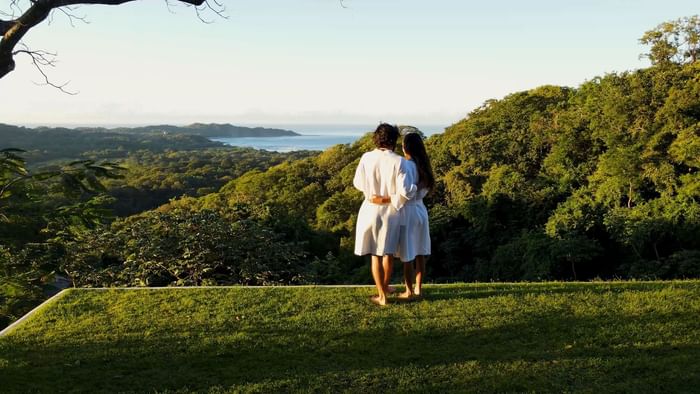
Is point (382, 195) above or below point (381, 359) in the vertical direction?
above

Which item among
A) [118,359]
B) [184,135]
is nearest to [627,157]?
[118,359]

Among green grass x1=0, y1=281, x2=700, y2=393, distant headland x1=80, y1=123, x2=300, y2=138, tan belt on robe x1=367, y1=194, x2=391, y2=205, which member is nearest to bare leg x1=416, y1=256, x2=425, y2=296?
green grass x1=0, y1=281, x2=700, y2=393

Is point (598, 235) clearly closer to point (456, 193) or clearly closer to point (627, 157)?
point (627, 157)

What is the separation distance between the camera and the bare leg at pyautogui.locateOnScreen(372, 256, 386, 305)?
559 cm

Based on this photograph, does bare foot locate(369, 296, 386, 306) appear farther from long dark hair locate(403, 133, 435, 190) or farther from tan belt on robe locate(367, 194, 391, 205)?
long dark hair locate(403, 133, 435, 190)

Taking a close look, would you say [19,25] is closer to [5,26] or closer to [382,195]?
[5,26]

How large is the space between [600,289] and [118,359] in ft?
15.7

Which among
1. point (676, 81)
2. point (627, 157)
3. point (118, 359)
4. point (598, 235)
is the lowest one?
point (598, 235)

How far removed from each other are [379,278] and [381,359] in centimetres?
136

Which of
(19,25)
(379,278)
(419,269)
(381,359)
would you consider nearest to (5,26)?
(19,25)

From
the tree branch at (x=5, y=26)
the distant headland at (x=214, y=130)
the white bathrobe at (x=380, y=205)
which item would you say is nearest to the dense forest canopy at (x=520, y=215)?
the tree branch at (x=5, y=26)

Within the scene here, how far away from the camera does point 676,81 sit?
18.6m

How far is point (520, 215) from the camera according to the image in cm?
2341

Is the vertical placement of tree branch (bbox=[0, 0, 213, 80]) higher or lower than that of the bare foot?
higher
